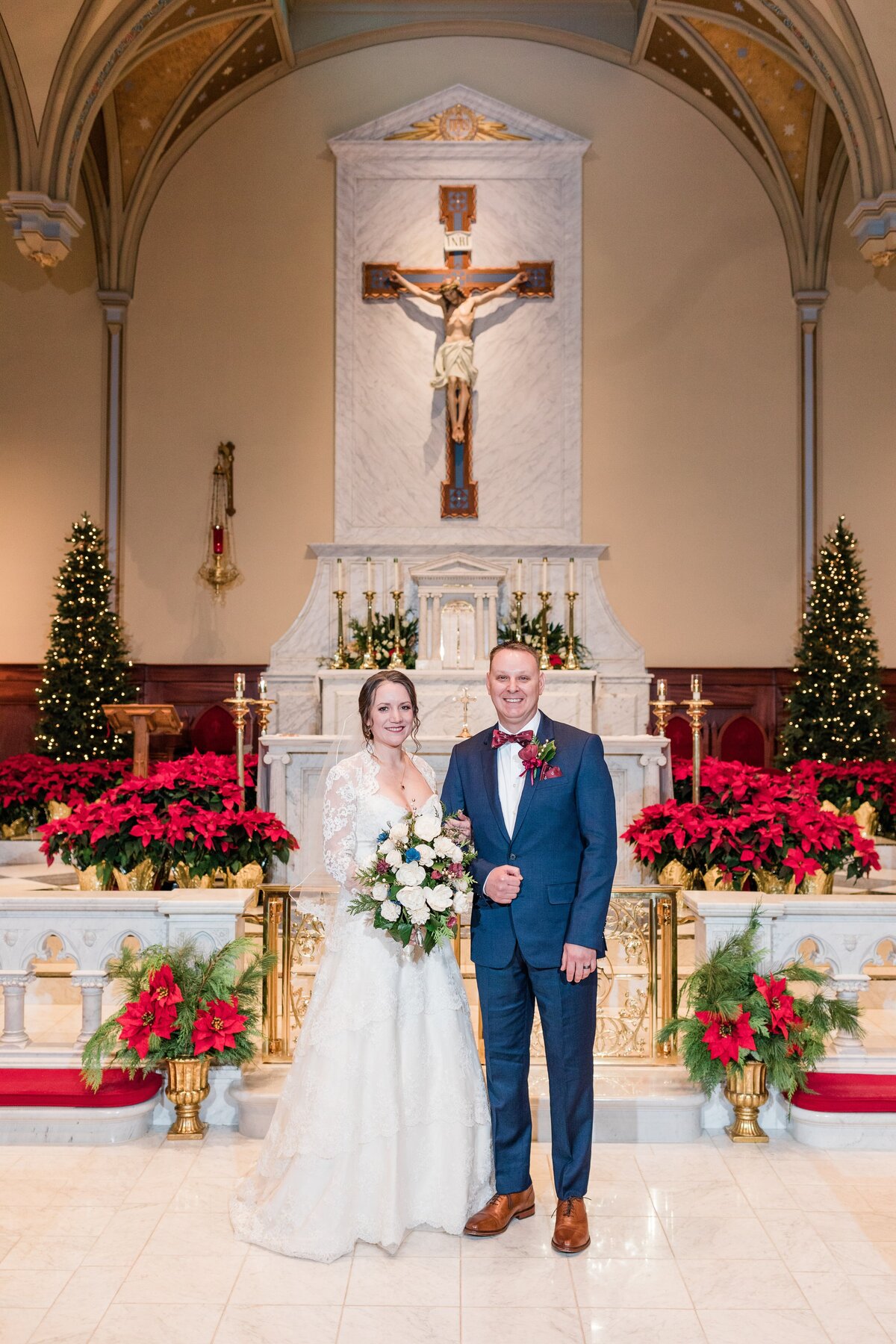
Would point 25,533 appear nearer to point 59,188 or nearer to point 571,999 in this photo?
point 59,188

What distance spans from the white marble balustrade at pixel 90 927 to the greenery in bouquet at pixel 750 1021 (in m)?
1.89

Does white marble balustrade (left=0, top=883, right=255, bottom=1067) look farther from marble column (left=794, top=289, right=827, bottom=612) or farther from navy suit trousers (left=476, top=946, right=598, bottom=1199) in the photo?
marble column (left=794, top=289, right=827, bottom=612)

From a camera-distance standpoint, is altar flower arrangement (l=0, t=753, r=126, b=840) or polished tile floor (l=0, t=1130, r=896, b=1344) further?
altar flower arrangement (l=0, t=753, r=126, b=840)

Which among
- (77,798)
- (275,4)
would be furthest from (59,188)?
(77,798)

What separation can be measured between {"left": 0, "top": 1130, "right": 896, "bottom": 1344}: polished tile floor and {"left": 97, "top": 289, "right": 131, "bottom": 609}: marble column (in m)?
8.63

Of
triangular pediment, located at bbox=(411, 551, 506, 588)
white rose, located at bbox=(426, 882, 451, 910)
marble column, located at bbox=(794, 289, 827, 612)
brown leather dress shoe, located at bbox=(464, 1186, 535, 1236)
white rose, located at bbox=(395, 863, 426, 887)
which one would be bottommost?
brown leather dress shoe, located at bbox=(464, 1186, 535, 1236)

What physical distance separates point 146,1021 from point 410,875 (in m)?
1.74

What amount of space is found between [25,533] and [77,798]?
3798 mm

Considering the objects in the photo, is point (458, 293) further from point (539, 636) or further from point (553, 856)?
point (553, 856)

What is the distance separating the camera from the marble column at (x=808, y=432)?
12484 mm

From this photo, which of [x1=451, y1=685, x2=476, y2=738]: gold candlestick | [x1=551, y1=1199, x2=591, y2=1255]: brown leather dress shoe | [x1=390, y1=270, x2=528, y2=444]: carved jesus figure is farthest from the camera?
[x1=390, y1=270, x2=528, y2=444]: carved jesus figure

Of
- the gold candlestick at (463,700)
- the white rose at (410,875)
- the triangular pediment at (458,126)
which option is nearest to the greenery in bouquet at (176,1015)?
the white rose at (410,875)

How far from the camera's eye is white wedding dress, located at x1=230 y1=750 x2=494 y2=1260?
3834mm

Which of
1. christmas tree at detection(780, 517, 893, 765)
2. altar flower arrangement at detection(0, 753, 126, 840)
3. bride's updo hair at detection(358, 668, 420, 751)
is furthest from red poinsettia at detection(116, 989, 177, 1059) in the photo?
christmas tree at detection(780, 517, 893, 765)
